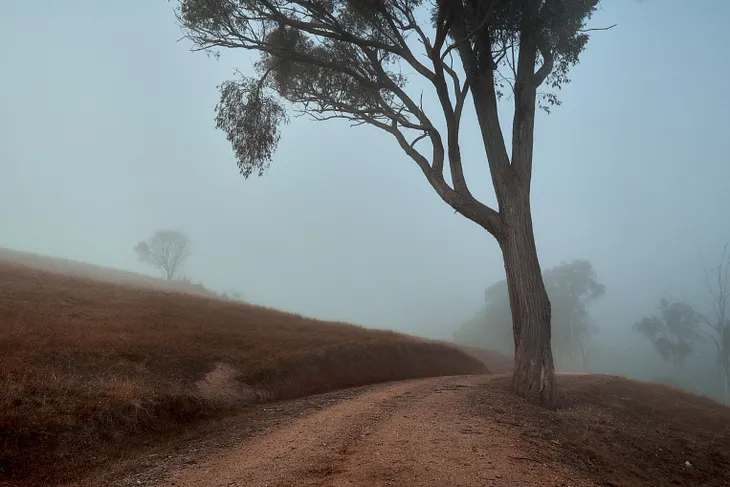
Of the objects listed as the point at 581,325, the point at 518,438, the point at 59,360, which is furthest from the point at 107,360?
the point at 581,325

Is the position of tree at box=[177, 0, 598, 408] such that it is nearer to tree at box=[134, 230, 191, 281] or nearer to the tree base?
the tree base

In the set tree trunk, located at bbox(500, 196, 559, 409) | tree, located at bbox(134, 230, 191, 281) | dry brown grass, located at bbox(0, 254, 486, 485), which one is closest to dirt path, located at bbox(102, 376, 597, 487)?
dry brown grass, located at bbox(0, 254, 486, 485)

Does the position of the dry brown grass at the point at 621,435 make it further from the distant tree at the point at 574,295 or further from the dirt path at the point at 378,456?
the distant tree at the point at 574,295

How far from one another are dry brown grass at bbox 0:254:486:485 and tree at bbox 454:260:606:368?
44673mm

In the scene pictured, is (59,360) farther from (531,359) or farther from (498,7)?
(498,7)

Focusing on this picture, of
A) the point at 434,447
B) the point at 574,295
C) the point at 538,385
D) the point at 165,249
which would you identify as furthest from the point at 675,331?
the point at 165,249

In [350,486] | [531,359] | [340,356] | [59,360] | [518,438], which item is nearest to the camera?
[350,486]

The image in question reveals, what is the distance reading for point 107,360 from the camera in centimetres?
952

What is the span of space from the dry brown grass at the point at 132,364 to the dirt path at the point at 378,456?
2088mm

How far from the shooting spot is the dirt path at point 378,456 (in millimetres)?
5176

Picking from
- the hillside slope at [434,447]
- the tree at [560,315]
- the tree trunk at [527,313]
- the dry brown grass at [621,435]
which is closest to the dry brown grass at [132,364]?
the hillside slope at [434,447]

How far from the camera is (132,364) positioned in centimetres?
980

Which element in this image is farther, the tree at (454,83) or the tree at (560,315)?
the tree at (560,315)

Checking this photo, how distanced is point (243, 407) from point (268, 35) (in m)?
12.9
